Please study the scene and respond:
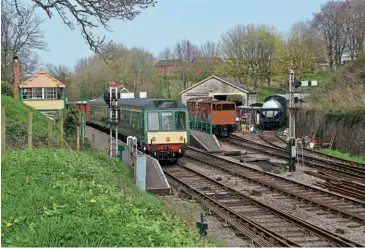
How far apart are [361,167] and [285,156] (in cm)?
433

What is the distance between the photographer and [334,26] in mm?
53031

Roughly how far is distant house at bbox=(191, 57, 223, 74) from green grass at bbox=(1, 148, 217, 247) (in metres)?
61.7

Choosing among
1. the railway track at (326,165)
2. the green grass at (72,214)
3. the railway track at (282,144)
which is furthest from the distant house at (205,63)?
the green grass at (72,214)

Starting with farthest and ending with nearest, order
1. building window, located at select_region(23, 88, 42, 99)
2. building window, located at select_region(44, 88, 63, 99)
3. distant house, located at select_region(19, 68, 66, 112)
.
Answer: building window, located at select_region(44, 88, 63, 99) → building window, located at select_region(23, 88, 42, 99) → distant house, located at select_region(19, 68, 66, 112)

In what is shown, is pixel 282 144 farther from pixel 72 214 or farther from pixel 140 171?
pixel 72 214

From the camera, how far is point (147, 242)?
19.4 ft

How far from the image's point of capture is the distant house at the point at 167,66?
228 ft

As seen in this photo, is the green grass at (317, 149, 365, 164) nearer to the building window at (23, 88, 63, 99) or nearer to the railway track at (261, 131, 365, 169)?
the railway track at (261, 131, 365, 169)

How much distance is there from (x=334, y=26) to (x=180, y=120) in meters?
37.6

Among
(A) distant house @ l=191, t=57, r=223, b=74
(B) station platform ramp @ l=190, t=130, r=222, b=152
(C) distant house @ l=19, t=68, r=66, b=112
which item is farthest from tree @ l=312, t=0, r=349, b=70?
(C) distant house @ l=19, t=68, r=66, b=112

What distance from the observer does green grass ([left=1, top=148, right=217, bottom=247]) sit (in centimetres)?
584

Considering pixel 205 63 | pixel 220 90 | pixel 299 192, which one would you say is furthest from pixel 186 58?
pixel 299 192

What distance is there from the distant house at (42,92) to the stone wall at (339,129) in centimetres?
1692

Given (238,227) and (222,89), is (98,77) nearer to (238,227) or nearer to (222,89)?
(222,89)
